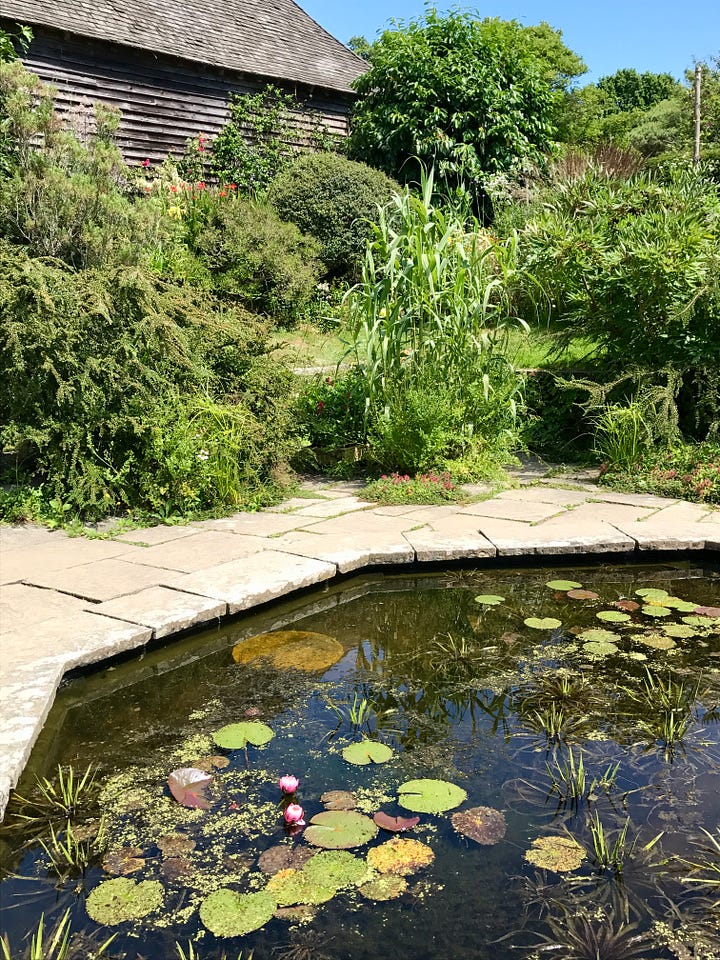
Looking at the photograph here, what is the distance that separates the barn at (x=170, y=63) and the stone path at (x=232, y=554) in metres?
9.17

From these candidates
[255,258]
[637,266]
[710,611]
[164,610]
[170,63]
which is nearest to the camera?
[164,610]

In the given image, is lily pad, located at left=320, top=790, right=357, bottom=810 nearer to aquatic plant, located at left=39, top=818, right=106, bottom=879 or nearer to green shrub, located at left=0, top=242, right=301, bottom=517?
aquatic plant, located at left=39, top=818, right=106, bottom=879

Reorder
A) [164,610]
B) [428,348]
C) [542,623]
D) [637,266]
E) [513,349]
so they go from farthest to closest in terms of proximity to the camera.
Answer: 1. [513,349]
2. [637,266]
3. [428,348]
4. [542,623]
5. [164,610]

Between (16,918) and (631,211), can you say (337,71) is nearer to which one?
(631,211)

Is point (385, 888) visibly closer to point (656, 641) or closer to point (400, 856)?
point (400, 856)

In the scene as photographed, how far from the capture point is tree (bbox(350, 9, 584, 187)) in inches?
537

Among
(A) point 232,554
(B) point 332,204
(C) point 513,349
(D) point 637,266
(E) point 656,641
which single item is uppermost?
(B) point 332,204

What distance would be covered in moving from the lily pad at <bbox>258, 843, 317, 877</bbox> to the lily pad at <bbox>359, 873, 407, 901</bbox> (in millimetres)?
174

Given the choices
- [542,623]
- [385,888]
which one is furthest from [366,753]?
[542,623]

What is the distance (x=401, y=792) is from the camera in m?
2.32

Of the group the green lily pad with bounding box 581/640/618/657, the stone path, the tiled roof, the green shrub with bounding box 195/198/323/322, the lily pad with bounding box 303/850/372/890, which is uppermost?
the tiled roof

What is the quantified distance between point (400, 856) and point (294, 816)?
0.92ft

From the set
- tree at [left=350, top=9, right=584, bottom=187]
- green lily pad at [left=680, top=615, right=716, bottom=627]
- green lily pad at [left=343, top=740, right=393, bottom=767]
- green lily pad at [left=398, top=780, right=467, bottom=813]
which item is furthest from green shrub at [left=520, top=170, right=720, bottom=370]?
tree at [left=350, top=9, right=584, bottom=187]

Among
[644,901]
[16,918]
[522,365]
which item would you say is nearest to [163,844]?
[16,918]
